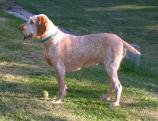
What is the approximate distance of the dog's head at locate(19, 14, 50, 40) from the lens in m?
7.38

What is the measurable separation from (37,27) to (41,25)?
8cm

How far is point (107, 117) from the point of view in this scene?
731 cm

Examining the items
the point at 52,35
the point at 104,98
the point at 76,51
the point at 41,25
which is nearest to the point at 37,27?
the point at 41,25

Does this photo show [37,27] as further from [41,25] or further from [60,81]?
[60,81]

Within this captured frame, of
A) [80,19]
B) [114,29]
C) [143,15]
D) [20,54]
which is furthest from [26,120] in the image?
[143,15]

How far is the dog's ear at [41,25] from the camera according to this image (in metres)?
7.37

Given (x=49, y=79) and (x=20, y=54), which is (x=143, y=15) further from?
(x=49, y=79)

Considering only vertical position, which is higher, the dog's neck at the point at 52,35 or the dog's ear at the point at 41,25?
the dog's ear at the point at 41,25

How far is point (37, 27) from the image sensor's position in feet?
24.3

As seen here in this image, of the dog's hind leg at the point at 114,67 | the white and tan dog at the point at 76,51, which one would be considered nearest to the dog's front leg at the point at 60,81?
the white and tan dog at the point at 76,51

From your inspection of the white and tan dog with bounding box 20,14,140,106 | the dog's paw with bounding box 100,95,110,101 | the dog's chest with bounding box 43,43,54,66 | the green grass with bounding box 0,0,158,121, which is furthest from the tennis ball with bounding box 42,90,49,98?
the dog's paw with bounding box 100,95,110,101

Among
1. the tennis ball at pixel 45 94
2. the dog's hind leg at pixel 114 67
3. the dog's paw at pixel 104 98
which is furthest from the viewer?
the dog's paw at pixel 104 98

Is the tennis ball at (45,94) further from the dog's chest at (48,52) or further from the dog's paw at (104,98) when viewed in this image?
the dog's paw at (104,98)

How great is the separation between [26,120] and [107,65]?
61.7 inches
